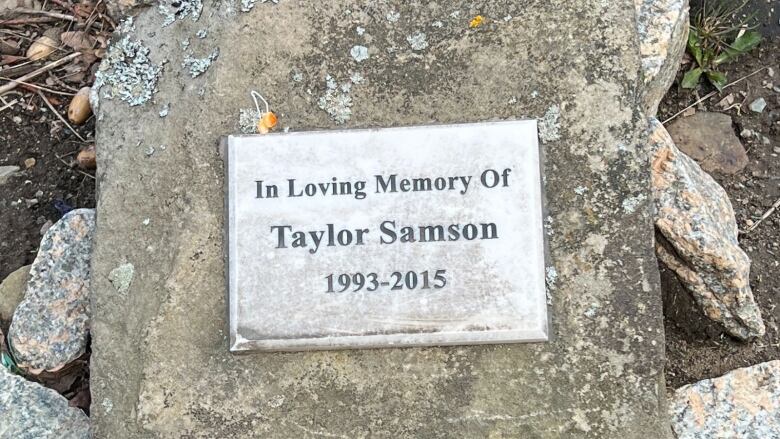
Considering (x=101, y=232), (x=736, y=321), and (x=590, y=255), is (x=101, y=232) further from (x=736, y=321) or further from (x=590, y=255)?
(x=736, y=321)

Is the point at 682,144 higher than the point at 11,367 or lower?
higher

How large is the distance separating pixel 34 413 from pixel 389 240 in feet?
3.77

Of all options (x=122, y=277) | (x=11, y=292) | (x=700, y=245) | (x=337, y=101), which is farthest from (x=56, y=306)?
(x=700, y=245)

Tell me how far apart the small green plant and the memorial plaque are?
4.03ft

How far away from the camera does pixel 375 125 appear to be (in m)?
1.92

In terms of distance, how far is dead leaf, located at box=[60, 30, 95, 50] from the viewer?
2.80 meters

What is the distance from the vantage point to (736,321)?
2205 millimetres

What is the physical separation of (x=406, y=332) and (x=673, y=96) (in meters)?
1.56

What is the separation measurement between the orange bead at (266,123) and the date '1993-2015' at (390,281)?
421 mm

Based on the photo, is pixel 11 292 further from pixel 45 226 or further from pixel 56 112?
pixel 56 112

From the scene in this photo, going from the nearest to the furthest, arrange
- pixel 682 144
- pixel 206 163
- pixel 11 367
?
pixel 206 163, pixel 11 367, pixel 682 144

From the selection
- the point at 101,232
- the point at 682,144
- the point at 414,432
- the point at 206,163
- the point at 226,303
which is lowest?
the point at 414,432

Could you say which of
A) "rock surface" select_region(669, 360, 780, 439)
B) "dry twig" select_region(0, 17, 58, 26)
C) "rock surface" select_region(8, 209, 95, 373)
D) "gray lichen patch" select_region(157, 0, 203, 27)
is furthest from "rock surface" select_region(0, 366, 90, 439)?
"rock surface" select_region(669, 360, 780, 439)

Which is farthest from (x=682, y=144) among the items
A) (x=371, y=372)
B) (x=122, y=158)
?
(x=122, y=158)
